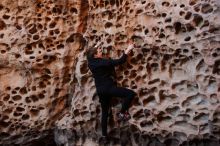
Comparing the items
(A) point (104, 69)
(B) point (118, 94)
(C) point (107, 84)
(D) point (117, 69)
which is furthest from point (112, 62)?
(D) point (117, 69)

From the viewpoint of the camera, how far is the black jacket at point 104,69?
6.86 m

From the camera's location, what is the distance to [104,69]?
6.92 m

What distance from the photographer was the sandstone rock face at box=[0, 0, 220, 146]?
6645mm

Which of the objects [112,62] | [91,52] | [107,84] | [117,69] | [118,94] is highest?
[91,52]

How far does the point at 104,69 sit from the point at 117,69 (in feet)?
1.62

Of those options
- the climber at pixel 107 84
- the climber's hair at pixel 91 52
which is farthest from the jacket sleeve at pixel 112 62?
the climber's hair at pixel 91 52

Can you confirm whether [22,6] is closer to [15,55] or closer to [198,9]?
[15,55]

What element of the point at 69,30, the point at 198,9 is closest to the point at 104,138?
the point at 69,30

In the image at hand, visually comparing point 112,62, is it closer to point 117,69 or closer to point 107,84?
point 107,84

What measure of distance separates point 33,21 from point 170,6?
2.19 meters

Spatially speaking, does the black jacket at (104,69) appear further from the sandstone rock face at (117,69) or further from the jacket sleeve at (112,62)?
the sandstone rock face at (117,69)

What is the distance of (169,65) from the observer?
694 centimetres

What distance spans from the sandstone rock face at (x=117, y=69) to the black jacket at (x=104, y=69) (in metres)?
0.42

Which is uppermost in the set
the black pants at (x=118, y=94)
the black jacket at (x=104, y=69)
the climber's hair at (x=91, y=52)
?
the climber's hair at (x=91, y=52)
